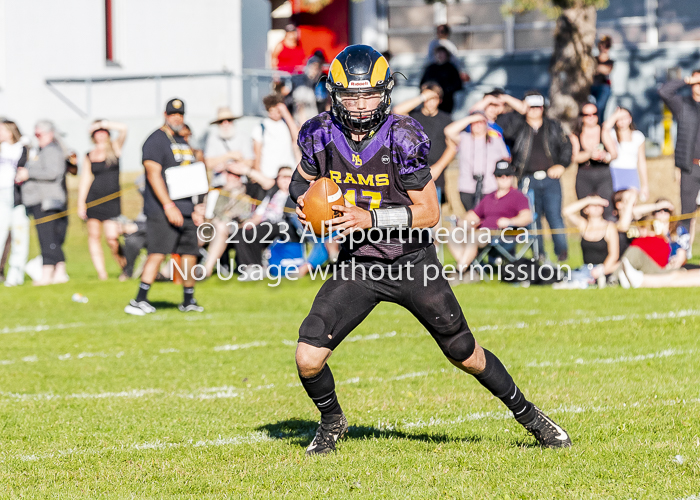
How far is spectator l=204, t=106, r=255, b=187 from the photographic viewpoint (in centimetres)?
1444

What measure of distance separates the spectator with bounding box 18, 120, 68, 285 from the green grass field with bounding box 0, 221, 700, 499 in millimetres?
2491

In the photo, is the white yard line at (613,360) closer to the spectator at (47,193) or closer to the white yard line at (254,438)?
the white yard line at (254,438)

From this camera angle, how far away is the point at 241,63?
25.7 meters

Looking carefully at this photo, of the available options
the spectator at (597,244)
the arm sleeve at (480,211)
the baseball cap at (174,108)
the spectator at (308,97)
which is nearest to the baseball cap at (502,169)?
the arm sleeve at (480,211)

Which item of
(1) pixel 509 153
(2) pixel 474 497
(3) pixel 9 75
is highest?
(3) pixel 9 75

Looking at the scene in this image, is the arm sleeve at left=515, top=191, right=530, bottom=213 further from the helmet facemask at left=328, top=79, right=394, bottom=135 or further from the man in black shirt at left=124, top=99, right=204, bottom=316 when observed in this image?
the helmet facemask at left=328, top=79, right=394, bottom=135

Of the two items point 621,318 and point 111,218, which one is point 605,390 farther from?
point 111,218

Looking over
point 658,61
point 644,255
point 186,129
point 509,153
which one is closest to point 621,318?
point 644,255

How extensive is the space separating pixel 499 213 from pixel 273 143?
352 centimetres

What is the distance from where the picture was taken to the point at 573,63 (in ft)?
62.8

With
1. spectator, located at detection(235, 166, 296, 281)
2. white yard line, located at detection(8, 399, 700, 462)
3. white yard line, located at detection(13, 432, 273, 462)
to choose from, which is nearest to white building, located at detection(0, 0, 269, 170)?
spectator, located at detection(235, 166, 296, 281)

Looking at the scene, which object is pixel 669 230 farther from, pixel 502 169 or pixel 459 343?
pixel 459 343

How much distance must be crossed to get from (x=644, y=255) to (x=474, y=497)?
8237 mm

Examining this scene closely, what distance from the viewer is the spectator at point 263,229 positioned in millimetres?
13734
